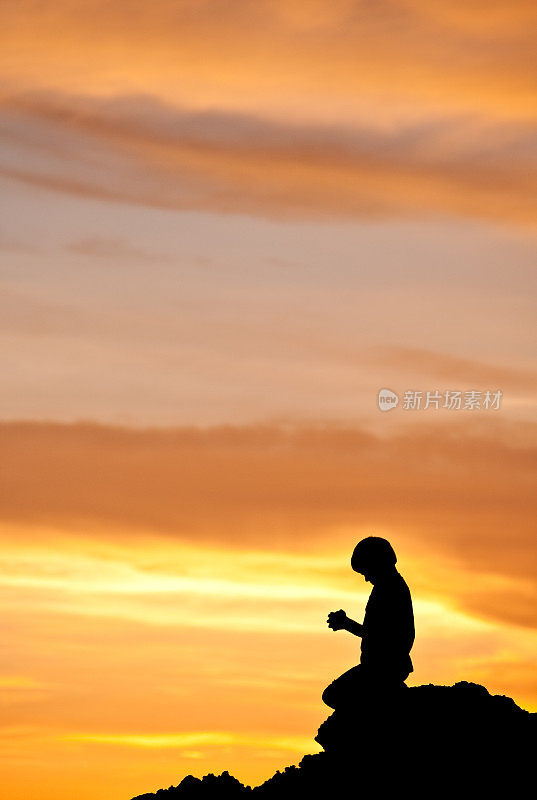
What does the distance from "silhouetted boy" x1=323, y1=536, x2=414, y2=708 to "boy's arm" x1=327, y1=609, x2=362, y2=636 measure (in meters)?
0.02

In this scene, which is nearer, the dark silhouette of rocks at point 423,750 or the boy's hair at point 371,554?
the boy's hair at point 371,554

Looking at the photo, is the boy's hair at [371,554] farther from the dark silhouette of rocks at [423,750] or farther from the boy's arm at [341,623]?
the dark silhouette of rocks at [423,750]

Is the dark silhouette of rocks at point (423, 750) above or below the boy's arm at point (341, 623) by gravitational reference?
→ below

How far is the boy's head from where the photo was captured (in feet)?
76.2

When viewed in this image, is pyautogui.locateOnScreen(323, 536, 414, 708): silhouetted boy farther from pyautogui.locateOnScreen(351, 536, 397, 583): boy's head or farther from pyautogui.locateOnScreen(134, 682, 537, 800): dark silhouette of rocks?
pyautogui.locateOnScreen(134, 682, 537, 800): dark silhouette of rocks

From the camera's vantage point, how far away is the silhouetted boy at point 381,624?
23.3 meters

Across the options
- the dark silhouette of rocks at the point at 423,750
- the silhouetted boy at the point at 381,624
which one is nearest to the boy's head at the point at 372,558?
the silhouetted boy at the point at 381,624

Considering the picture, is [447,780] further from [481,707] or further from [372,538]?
[372,538]

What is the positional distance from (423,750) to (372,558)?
3727mm

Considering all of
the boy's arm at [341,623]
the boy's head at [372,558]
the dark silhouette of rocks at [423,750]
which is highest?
the boy's head at [372,558]

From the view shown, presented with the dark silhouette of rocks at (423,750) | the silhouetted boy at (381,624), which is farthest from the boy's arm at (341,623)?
the dark silhouette of rocks at (423,750)

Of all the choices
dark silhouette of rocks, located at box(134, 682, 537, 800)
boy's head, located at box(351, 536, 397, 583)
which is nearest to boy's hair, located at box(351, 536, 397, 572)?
boy's head, located at box(351, 536, 397, 583)

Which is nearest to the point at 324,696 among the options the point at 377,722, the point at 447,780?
the point at 377,722

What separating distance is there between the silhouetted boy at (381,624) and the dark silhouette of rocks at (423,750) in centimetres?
38
